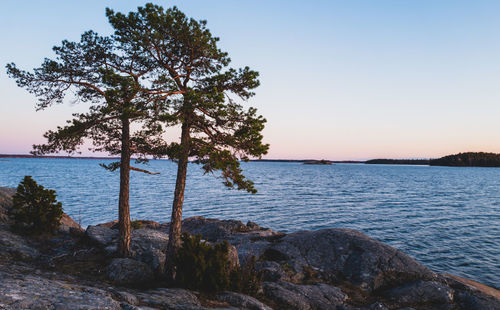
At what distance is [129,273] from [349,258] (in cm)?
1029

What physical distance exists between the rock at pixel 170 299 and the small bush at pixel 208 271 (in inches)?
29.8

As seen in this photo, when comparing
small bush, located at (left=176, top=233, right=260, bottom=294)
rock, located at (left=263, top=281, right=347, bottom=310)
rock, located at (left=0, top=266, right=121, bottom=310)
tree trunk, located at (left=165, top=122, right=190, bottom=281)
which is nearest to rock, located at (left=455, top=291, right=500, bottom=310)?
rock, located at (left=263, top=281, right=347, bottom=310)

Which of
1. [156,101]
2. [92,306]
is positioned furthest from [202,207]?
[92,306]

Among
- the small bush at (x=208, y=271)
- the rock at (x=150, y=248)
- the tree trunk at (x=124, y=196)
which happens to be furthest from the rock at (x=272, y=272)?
the tree trunk at (x=124, y=196)

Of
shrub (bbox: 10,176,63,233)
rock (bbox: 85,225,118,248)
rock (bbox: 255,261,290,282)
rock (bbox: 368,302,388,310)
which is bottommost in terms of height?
rock (bbox: 368,302,388,310)

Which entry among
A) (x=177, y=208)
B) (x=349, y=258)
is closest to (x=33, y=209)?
(x=177, y=208)

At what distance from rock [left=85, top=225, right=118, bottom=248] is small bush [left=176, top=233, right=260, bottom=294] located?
5558 millimetres

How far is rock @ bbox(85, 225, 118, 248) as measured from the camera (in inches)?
535

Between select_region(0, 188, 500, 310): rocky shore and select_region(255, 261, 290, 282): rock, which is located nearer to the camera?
select_region(0, 188, 500, 310): rocky shore

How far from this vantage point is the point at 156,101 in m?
10.7

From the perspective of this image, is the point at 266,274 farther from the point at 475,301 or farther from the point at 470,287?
the point at 470,287

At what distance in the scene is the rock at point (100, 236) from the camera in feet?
44.6

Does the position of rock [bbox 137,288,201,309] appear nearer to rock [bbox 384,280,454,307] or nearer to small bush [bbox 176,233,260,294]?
small bush [bbox 176,233,260,294]

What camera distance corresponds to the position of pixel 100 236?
46.1 ft
